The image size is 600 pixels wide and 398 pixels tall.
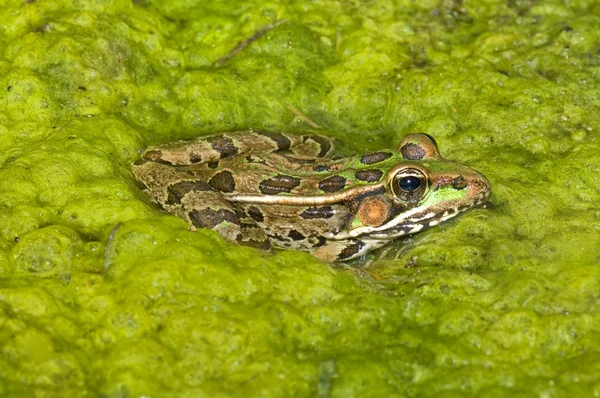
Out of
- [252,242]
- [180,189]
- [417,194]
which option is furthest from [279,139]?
[417,194]

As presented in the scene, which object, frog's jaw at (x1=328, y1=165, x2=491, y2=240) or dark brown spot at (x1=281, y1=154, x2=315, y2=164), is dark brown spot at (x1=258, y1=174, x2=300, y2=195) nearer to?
dark brown spot at (x1=281, y1=154, x2=315, y2=164)

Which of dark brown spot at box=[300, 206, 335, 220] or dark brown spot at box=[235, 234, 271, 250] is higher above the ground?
dark brown spot at box=[235, 234, 271, 250]

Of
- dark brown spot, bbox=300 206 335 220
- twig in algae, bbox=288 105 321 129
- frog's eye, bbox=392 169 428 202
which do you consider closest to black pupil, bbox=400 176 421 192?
frog's eye, bbox=392 169 428 202

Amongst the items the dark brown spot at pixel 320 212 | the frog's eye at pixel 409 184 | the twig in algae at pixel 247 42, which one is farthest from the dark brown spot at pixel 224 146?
the frog's eye at pixel 409 184

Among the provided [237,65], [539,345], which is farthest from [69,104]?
[539,345]

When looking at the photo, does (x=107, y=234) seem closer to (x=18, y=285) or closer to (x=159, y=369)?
(x=18, y=285)

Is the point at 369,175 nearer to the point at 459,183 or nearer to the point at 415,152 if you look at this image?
the point at 415,152

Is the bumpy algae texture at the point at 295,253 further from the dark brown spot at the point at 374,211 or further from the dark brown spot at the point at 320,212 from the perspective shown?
the dark brown spot at the point at 320,212
